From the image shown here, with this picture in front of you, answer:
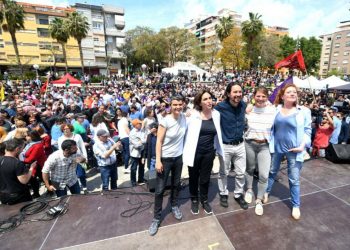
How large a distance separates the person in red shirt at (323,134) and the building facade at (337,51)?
63.5 m

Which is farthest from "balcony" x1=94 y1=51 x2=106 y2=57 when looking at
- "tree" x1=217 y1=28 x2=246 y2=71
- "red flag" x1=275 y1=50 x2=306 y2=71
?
"red flag" x1=275 y1=50 x2=306 y2=71

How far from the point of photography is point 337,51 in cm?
5822

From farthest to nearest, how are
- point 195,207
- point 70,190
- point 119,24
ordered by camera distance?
point 119,24
point 70,190
point 195,207

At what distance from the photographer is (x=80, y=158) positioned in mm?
3883

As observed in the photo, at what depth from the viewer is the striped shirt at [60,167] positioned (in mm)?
3585

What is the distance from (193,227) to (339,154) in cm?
426

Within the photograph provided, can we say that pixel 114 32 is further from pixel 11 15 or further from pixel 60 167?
pixel 60 167

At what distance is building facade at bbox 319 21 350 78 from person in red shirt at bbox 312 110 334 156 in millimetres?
63518

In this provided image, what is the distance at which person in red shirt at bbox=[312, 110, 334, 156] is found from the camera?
5.62 meters

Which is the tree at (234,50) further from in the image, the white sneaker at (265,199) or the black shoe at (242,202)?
the black shoe at (242,202)

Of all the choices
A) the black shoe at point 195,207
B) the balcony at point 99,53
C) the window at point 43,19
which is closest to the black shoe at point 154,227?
the black shoe at point 195,207

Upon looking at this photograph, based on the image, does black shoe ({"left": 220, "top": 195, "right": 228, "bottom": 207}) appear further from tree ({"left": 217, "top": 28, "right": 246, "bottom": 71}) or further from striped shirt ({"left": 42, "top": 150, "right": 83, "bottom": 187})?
tree ({"left": 217, "top": 28, "right": 246, "bottom": 71})

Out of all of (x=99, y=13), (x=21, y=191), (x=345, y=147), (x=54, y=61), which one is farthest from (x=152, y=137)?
(x=99, y=13)

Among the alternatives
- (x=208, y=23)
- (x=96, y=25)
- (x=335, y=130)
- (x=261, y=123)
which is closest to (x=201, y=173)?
(x=261, y=123)
